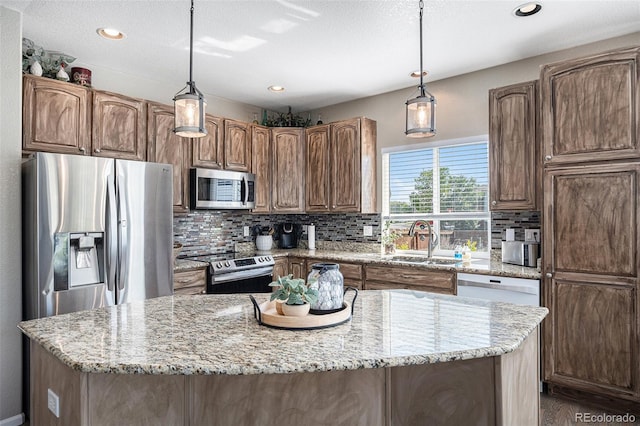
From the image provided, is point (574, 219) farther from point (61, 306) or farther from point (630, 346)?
point (61, 306)

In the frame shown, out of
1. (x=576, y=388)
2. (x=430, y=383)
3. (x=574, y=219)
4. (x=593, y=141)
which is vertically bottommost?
(x=576, y=388)

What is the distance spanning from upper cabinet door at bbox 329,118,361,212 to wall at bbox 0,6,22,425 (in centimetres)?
289

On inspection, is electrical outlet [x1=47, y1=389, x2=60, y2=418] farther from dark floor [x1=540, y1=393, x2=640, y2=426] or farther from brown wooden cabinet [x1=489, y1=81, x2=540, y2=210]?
brown wooden cabinet [x1=489, y1=81, x2=540, y2=210]

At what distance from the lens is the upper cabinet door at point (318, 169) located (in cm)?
466

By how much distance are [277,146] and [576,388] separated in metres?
3.61

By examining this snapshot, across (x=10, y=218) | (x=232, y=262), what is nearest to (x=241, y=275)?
(x=232, y=262)

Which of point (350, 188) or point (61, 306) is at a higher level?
point (350, 188)

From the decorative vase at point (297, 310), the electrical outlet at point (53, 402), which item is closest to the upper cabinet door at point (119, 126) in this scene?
the electrical outlet at point (53, 402)

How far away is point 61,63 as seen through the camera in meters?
3.18

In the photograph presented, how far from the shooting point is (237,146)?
14.4 feet

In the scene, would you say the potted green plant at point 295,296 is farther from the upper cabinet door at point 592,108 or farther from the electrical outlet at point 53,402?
the upper cabinet door at point 592,108

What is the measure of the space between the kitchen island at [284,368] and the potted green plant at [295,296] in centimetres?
9

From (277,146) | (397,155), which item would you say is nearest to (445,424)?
(397,155)

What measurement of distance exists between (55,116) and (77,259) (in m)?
1.10
